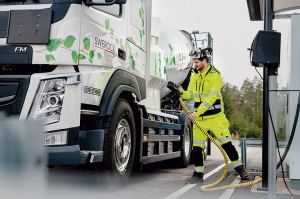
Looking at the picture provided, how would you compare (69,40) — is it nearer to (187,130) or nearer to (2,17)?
(2,17)

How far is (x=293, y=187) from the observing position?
20.0 feet

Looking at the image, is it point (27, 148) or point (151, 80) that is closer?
point (27, 148)

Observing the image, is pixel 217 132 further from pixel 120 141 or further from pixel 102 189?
pixel 102 189

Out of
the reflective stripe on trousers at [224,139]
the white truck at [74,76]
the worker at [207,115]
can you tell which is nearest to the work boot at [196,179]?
the worker at [207,115]

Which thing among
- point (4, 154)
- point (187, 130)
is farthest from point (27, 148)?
point (187, 130)

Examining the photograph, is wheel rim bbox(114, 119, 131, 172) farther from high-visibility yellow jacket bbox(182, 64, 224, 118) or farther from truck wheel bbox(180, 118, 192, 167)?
truck wheel bbox(180, 118, 192, 167)

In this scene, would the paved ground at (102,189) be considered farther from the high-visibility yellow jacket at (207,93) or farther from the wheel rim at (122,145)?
the high-visibility yellow jacket at (207,93)

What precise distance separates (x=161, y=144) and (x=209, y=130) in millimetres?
1061

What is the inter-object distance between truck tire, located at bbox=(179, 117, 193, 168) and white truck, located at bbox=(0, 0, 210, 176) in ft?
11.0

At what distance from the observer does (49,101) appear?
15.2 ft

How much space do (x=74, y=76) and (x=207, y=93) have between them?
274 cm

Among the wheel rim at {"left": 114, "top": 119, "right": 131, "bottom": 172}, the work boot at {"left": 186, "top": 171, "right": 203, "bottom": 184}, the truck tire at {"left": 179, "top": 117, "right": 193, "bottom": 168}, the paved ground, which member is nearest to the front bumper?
the paved ground

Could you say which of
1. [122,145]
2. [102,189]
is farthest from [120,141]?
[102,189]

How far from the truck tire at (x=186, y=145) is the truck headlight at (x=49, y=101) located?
15.8ft
